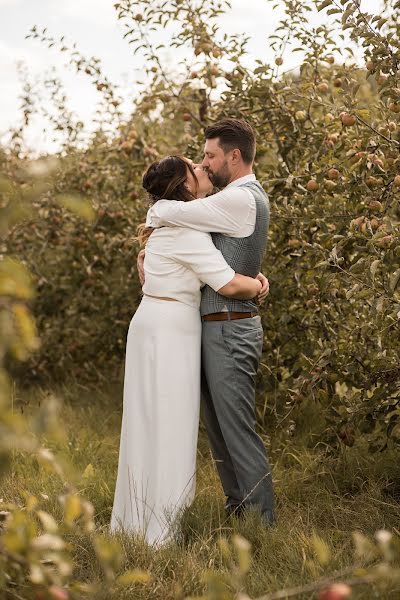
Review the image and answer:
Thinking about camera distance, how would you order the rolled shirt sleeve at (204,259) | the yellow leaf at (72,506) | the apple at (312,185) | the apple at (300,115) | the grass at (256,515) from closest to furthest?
1. the yellow leaf at (72,506)
2. the grass at (256,515)
3. the rolled shirt sleeve at (204,259)
4. the apple at (312,185)
5. the apple at (300,115)

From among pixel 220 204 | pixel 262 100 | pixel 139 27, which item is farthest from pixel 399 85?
pixel 139 27

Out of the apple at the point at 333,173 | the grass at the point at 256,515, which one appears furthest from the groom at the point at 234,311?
the apple at the point at 333,173

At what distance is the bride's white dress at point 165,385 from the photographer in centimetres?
371

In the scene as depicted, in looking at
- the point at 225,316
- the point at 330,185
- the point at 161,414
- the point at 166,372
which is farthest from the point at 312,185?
the point at 161,414

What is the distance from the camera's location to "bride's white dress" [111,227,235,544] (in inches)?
146

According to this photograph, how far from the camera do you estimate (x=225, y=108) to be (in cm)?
508

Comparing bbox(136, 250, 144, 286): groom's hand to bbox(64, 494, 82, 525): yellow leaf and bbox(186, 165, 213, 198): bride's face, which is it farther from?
bbox(64, 494, 82, 525): yellow leaf

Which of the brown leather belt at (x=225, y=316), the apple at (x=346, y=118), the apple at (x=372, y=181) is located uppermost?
the apple at (x=346, y=118)

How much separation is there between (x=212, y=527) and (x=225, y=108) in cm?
246

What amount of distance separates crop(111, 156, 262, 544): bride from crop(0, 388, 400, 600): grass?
0.48 ft

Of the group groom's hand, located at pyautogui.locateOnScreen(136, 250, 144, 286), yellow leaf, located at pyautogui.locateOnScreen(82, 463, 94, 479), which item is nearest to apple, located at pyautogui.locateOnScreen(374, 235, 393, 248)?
groom's hand, located at pyautogui.locateOnScreen(136, 250, 144, 286)

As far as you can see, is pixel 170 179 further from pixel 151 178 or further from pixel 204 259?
pixel 204 259

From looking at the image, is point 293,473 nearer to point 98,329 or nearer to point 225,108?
point 225,108

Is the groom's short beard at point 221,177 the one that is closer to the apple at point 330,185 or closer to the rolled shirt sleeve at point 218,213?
the rolled shirt sleeve at point 218,213
